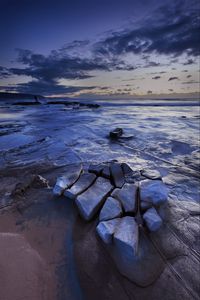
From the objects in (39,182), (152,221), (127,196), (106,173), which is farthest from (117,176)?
(39,182)

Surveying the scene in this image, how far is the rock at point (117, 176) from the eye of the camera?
9.18 feet

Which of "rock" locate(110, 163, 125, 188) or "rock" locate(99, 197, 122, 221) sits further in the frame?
"rock" locate(110, 163, 125, 188)

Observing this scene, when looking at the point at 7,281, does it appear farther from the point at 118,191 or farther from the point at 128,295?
the point at 118,191

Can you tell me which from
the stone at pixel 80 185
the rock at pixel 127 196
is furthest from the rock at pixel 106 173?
the rock at pixel 127 196

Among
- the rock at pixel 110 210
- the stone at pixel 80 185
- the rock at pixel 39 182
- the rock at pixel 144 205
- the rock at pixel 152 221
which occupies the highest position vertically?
the stone at pixel 80 185

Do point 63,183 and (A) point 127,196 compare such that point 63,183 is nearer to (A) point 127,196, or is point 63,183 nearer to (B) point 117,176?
(B) point 117,176

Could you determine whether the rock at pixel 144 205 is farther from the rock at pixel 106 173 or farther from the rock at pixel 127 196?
the rock at pixel 106 173

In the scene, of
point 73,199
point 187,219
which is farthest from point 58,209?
point 187,219

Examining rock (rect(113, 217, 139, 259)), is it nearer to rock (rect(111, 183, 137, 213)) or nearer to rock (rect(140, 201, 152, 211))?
rock (rect(111, 183, 137, 213))

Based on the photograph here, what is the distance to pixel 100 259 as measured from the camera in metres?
1.73

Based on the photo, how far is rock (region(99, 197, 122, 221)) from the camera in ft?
6.82

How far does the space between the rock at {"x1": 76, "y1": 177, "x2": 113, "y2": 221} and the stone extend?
3.8 inches

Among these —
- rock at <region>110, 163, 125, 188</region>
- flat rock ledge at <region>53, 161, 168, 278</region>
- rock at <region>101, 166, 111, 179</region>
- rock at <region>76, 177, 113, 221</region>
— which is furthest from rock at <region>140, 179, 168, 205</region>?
rock at <region>101, 166, 111, 179</region>

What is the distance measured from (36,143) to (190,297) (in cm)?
612
